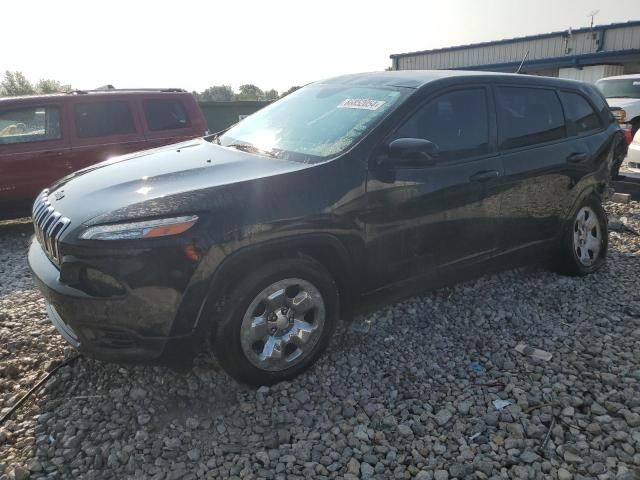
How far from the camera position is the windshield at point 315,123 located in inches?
122

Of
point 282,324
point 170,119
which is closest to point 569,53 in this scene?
point 170,119

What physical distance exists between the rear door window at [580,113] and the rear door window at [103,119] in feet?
18.3

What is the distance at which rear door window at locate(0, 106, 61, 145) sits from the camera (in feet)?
20.8

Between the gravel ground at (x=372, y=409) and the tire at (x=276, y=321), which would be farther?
the tire at (x=276, y=321)

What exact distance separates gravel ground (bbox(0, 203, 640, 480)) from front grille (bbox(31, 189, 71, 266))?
0.81 metres

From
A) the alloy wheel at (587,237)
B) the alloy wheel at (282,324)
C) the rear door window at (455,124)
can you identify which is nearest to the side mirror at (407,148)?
the rear door window at (455,124)

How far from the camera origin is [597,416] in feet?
8.69

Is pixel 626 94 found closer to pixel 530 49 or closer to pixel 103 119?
pixel 103 119

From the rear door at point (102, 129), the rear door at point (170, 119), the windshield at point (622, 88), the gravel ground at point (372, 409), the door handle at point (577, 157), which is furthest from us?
the windshield at point (622, 88)

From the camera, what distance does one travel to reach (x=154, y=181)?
9.24 ft

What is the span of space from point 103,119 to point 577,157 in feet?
19.4

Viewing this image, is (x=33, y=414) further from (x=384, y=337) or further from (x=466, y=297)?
(x=466, y=297)

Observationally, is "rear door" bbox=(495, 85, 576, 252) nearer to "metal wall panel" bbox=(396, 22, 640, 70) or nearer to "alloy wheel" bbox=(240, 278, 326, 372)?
"alloy wheel" bbox=(240, 278, 326, 372)

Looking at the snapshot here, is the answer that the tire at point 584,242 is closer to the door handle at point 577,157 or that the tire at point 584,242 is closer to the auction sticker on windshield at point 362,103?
the door handle at point 577,157
